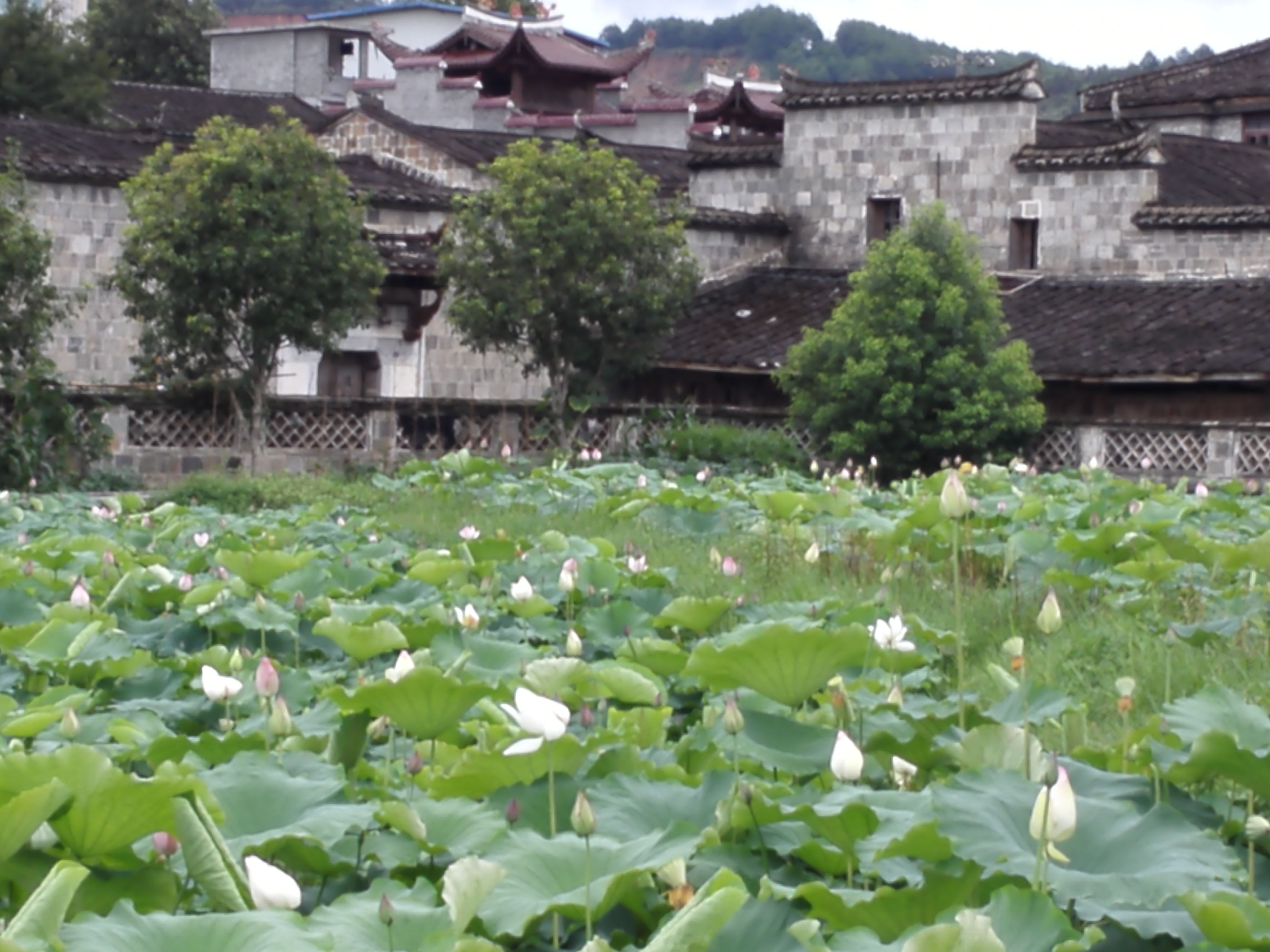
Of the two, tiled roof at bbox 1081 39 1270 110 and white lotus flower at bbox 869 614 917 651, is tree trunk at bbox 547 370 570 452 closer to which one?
white lotus flower at bbox 869 614 917 651

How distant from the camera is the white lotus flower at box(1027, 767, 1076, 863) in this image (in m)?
2.40

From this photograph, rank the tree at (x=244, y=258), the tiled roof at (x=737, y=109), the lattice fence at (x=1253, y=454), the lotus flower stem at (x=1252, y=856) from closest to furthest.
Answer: the lotus flower stem at (x=1252, y=856), the tree at (x=244, y=258), the lattice fence at (x=1253, y=454), the tiled roof at (x=737, y=109)

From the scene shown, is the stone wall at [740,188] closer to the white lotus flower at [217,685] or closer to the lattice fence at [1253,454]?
the lattice fence at [1253,454]

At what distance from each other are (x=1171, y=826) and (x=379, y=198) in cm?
2151

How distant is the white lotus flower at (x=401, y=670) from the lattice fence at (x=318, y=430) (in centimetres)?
1559

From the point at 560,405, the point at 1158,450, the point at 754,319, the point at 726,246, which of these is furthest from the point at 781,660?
the point at 726,246

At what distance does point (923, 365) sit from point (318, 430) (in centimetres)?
643

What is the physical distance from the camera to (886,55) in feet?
297

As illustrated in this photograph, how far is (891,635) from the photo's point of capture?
393 centimetres

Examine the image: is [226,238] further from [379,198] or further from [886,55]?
[886,55]

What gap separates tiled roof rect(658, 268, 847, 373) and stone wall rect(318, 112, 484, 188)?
4124mm

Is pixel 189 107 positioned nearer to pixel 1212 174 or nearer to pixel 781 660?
pixel 1212 174

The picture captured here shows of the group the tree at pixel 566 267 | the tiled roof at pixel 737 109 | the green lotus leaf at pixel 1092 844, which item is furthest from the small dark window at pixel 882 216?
the green lotus leaf at pixel 1092 844

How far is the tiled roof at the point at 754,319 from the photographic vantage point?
21.9m
